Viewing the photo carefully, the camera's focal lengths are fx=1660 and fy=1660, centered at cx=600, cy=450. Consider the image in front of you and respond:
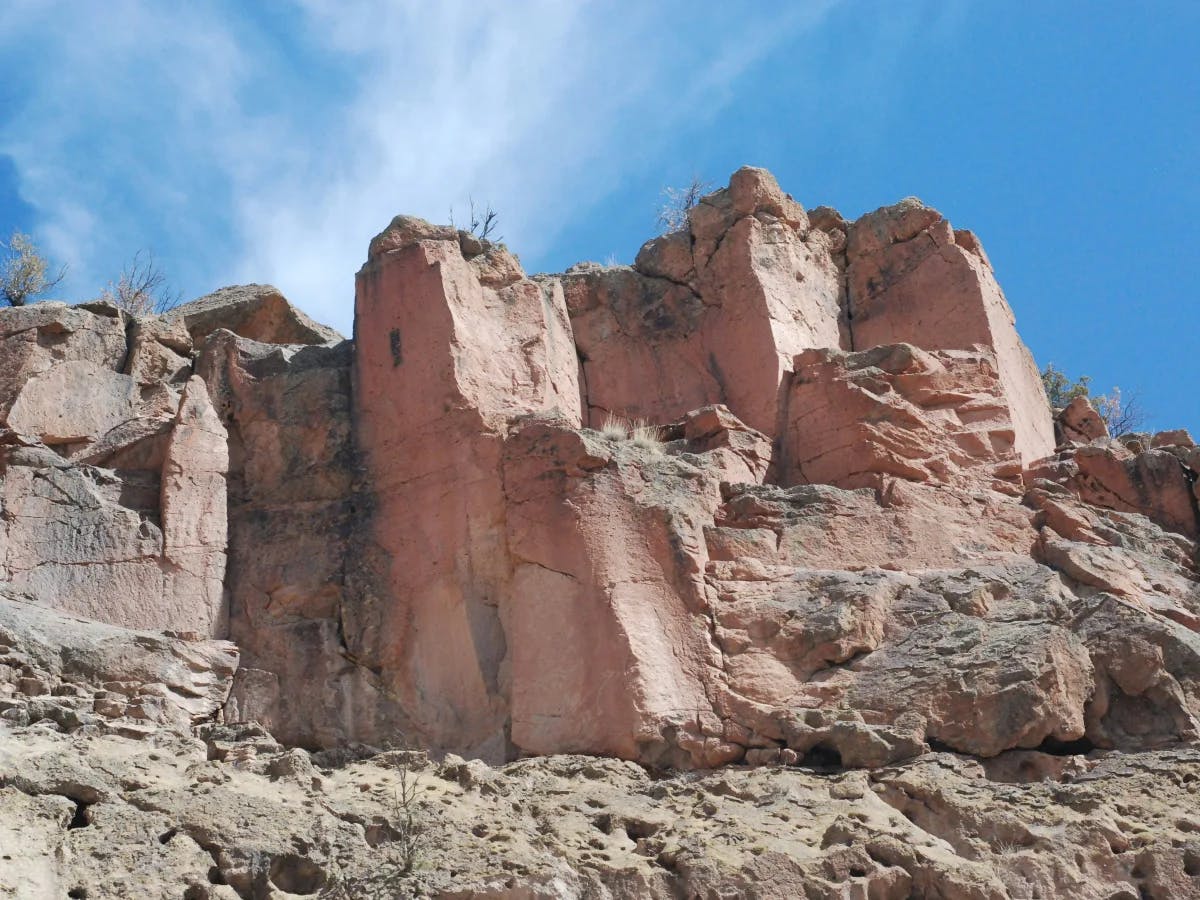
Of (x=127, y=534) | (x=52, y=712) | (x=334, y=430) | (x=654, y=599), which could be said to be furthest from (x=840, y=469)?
(x=52, y=712)

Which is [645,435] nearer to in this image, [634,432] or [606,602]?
[634,432]

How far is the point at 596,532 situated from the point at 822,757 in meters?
2.89

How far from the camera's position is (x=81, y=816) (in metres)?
10.9

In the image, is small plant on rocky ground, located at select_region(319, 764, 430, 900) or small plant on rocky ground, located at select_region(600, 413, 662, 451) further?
small plant on rocky ground, located at select_region(600, 413, 662, 451)

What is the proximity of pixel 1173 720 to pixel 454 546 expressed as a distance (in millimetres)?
6690

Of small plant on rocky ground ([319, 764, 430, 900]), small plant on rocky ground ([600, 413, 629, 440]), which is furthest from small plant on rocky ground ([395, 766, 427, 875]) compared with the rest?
small plant on rocky ground ([600, 413, 629, 440])

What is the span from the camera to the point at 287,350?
1817 cm

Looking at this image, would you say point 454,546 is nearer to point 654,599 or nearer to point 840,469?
point 654,599

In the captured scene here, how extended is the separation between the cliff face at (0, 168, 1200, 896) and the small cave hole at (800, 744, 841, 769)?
31mm

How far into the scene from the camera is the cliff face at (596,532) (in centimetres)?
1429

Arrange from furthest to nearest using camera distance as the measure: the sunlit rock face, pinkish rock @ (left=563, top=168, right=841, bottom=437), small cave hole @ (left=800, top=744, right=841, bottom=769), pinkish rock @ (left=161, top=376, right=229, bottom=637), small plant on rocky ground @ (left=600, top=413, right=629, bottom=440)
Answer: pinkish rock @ (left=563, top=168, right=841, bottom=437) < small plant on rocky ground @ (left=600, top=413, right=629, bottom=440) < pinkish rock @ (left=161, top=376, right=229, bottom=637) < the sunlit rock face < small cave hole @ (left=800, top=744, right=841, bottom=769)

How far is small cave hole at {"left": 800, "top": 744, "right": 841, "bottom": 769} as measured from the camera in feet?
45.6

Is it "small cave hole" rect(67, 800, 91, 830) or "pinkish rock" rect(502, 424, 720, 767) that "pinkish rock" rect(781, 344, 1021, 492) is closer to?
"pinkish rock" rect(502, 424, 720, 767)

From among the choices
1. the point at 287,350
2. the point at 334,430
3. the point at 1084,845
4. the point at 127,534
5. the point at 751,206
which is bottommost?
the point at 1084,845
